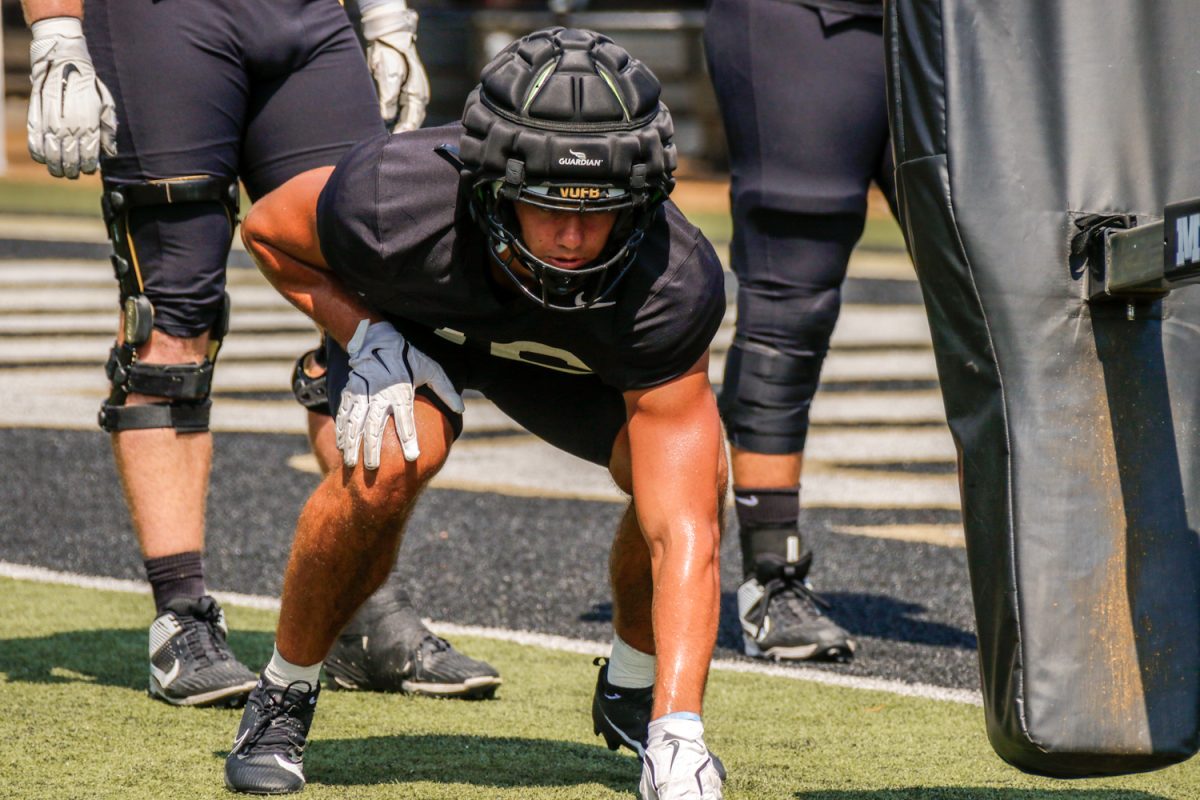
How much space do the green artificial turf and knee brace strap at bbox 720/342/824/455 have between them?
0.61 meters

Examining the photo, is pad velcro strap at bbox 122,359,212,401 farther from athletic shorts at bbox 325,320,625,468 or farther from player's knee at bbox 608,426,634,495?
player's knee at bbox 608,426,634,495

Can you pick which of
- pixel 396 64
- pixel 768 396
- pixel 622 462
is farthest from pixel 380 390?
pixel 768 396

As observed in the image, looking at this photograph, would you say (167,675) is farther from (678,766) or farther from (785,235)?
(785,235)

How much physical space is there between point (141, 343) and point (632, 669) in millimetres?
1266

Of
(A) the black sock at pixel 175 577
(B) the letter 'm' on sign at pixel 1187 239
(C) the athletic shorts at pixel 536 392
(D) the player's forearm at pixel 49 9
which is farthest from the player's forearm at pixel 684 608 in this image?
(D) the player's forearm at pixel 49 9

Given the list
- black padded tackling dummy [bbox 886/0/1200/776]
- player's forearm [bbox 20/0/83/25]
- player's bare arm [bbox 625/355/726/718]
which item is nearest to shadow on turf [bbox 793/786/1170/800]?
player's bare arm [bbox 625/355/726/718]

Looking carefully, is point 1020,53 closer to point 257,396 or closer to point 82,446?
point 82,446

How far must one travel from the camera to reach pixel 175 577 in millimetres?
3744

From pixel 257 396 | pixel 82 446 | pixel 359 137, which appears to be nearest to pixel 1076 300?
pixel 359 137

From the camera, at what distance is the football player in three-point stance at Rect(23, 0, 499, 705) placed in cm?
371

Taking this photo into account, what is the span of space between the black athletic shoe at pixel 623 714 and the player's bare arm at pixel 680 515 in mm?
407

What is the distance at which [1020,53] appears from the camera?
2.54 meters

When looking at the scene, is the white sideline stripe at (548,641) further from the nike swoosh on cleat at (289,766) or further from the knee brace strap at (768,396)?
the nike swoosh on cleat at (289,766)

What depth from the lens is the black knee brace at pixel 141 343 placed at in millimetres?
3730
